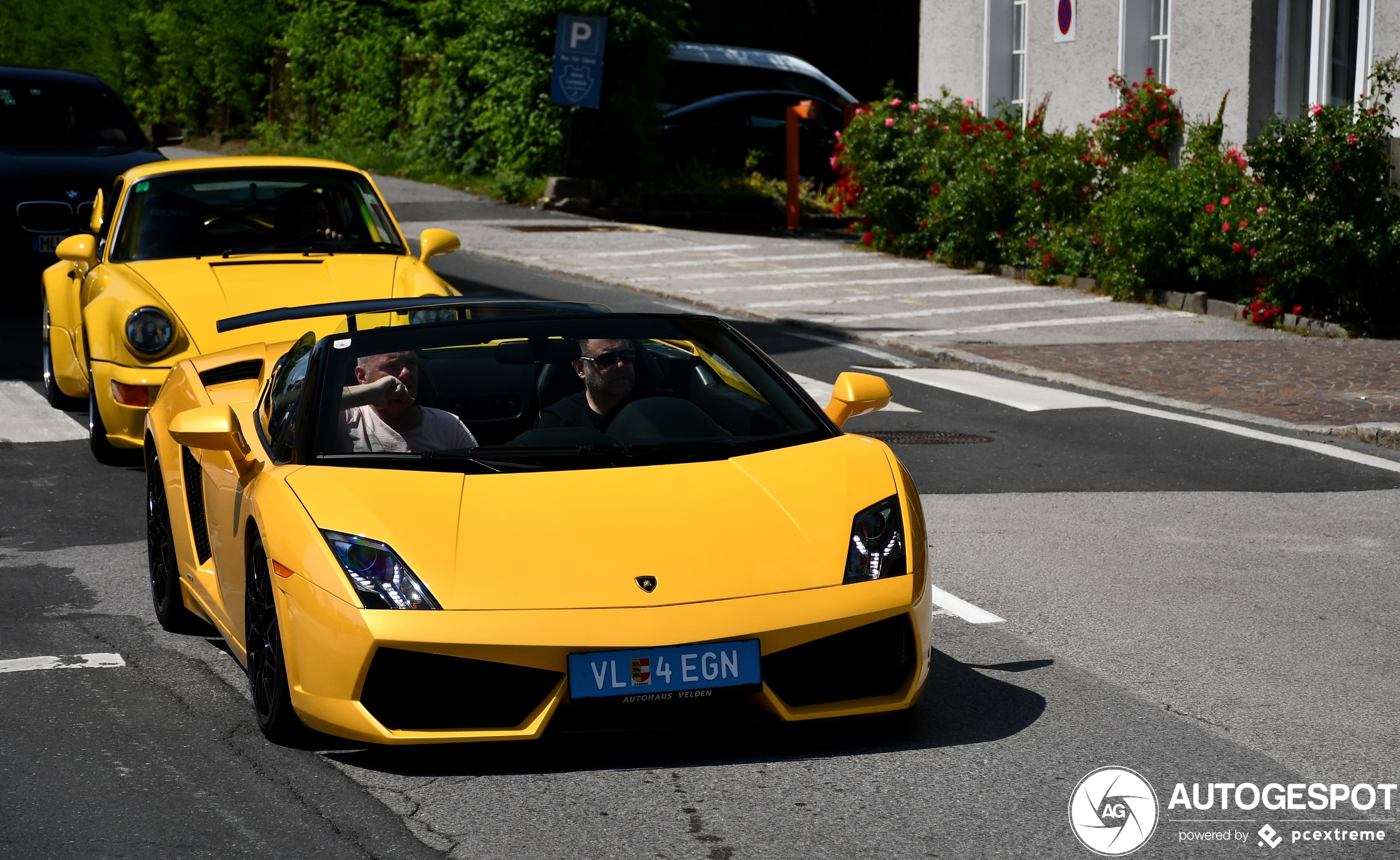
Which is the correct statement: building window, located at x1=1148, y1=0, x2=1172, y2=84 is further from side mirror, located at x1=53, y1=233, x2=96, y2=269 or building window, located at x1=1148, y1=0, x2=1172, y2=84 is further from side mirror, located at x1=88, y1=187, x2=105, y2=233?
side mirror, located at x1=53, y1=233, x2=96, y2=269

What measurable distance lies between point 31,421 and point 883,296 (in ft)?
30.8

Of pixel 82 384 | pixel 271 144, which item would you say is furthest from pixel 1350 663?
pixel 271 144

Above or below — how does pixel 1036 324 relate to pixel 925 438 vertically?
above

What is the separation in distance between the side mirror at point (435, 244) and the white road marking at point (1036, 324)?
18.0 feet

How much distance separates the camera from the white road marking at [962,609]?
6.34 meters

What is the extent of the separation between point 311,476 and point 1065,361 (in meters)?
9.65

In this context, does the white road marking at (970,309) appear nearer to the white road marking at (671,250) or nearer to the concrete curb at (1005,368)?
the concrete curb at (1005,368)

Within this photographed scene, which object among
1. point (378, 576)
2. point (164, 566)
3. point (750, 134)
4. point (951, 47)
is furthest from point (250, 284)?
point (750, 134)

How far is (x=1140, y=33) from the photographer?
19156mm

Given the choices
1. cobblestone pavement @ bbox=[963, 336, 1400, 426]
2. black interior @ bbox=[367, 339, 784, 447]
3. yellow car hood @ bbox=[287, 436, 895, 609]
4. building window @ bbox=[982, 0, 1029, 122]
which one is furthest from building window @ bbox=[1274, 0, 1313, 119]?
yellow car hood @ bbox=[287, 436, 895, 609]

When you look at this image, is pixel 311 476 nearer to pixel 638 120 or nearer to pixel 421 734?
pixel 421 734

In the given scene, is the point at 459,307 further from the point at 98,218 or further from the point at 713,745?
the point at 98,218

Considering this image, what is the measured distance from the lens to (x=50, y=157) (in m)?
15.1

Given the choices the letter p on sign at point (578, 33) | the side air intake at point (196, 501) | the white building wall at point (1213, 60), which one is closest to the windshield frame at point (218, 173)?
the side air intake at point (196, 501)
